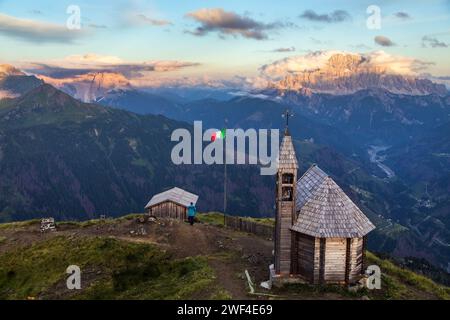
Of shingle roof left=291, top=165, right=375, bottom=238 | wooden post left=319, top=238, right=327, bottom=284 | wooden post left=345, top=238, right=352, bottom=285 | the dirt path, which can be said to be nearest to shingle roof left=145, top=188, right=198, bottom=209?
the dirt path

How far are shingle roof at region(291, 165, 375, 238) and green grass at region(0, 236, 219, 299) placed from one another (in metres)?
8.74

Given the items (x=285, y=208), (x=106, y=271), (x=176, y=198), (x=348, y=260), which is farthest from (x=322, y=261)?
(x=176, y=198)

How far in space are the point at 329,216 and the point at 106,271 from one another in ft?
69.1

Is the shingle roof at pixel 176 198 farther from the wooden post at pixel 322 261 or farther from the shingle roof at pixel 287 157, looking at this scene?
the wooden post at pixel 322 261

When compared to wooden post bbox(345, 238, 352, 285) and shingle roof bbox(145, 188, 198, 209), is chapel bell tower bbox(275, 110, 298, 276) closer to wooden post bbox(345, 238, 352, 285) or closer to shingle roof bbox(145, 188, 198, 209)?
wooden post bbox(345, 238, 352, 285)

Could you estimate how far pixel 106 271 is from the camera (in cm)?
4112

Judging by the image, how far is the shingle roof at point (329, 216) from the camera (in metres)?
34.2

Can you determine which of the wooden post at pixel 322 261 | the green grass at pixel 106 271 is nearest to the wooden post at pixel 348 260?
the wooden post at pixel 322 261

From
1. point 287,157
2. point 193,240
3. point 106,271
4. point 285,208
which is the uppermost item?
point 287,157

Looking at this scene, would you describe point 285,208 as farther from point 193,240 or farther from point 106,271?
point 106,271

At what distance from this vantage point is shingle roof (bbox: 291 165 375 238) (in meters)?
34.2

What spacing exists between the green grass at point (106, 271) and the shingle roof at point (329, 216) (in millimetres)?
8736

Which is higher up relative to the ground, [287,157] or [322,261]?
[287,157]

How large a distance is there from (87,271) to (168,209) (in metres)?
24.1
